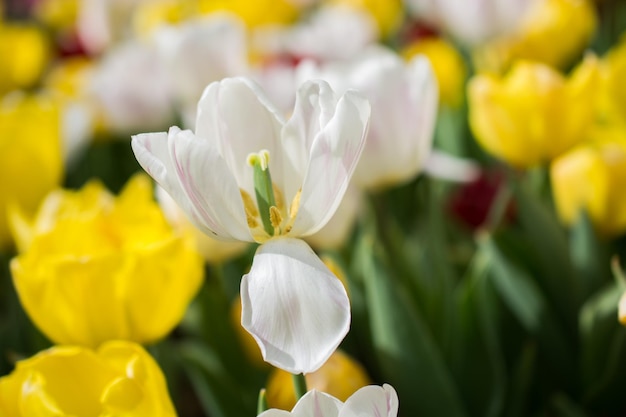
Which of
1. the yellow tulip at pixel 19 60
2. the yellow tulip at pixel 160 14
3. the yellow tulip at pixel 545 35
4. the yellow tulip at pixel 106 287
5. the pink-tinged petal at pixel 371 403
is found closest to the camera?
the pink-tinged petal at pixel 371 403

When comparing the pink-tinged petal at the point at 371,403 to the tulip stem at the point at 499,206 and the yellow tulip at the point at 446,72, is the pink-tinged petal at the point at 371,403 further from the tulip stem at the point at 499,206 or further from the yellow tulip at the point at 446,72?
the yellow tulip at the point at 446,72

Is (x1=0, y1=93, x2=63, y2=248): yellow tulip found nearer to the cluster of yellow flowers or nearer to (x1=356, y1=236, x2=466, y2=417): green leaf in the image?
the cluster of yellow flowers

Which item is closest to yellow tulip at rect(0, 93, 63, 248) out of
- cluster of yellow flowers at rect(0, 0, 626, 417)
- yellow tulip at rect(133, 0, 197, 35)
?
cluster of yellow flowers at rect(0, 0, 626, 417)

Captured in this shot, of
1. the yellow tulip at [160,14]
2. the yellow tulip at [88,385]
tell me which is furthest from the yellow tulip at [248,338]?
the yellow tulip at [160,14]

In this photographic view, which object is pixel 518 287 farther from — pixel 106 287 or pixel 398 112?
pixel 106 287

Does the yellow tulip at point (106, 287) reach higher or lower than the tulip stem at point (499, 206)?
higher

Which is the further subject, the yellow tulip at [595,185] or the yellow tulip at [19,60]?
the yellow tulip at [19,60]
